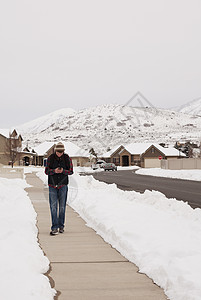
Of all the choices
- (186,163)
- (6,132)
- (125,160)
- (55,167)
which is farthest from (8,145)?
(55,167)

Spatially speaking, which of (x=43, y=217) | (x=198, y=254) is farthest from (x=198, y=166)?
(x=198, y=254)

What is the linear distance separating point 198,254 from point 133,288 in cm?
152

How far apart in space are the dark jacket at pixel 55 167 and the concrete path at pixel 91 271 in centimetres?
116

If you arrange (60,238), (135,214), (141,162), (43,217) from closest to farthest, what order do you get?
(60,238) < (135,214) < (43,217) < (141,162)

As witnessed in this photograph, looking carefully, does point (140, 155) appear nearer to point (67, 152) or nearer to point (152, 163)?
point (152, 163)

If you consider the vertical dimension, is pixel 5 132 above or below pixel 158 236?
above

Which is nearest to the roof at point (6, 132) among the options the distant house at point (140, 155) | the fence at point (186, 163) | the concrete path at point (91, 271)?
the fence at point (186, 163)

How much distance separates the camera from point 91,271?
19.1 ft

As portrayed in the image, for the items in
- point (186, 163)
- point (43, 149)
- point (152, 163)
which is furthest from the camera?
point (43, 149)

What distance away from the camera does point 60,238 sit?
27.9 ft

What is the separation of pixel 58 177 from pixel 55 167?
232 millimetres

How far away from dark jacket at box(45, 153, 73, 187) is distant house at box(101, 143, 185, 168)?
9213cm

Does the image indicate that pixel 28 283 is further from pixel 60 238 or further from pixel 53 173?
pixel 53 173

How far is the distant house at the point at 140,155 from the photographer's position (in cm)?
10481
